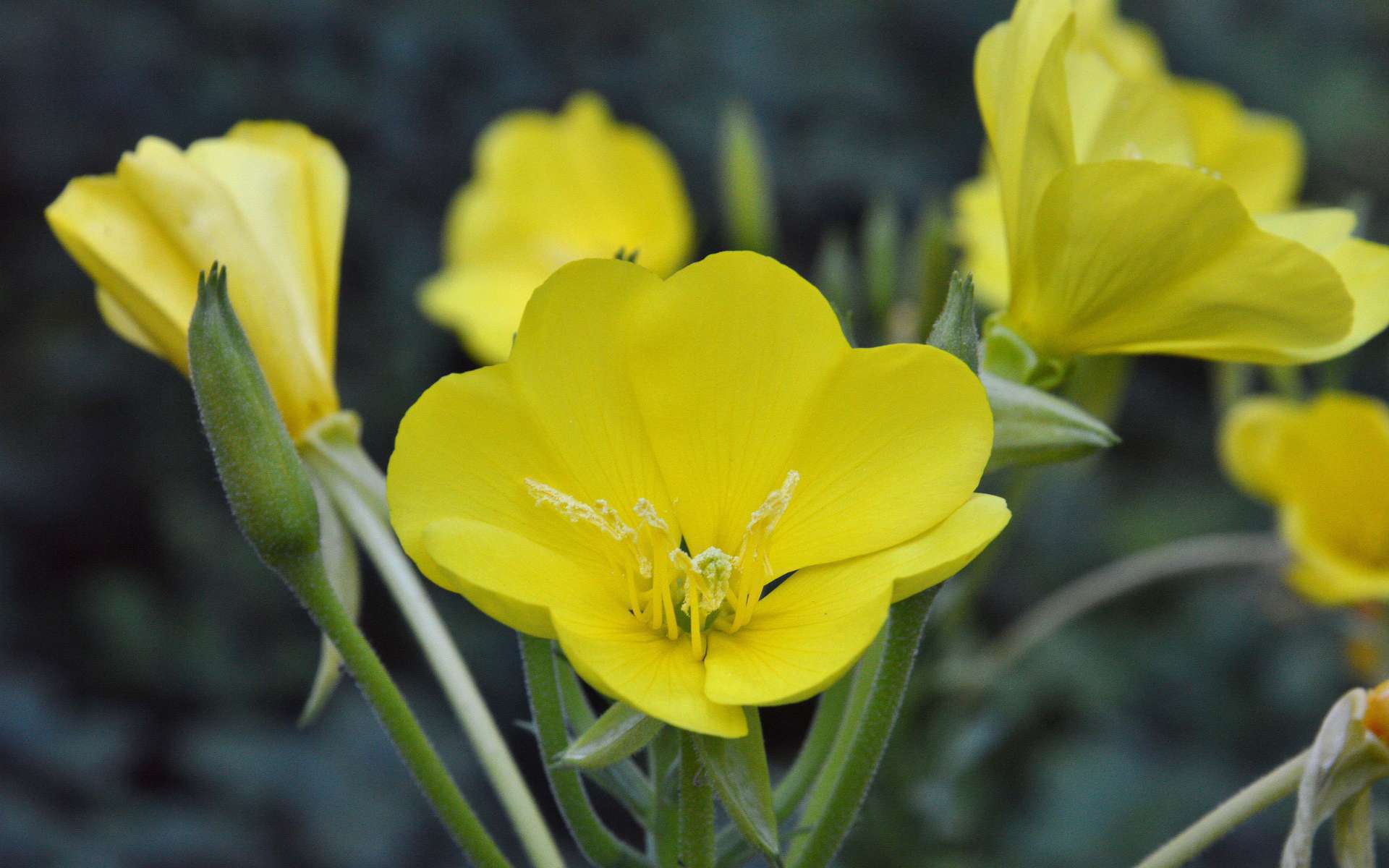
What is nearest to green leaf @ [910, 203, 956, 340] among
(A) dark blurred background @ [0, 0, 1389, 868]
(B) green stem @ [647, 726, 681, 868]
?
(B) green stem @ [647, 726, 681, 868]

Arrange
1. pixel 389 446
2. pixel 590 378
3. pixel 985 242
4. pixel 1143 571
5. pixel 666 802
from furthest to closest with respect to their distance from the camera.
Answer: pixel 389 446 < pixel 1143 571 < pixel 985 242 < pixel 666 802 < pixel 590 378

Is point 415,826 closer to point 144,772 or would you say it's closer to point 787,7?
point 144,772

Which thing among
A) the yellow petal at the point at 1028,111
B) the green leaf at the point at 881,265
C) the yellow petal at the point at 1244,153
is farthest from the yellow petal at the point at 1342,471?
the yellow petal at the point at 1028,111

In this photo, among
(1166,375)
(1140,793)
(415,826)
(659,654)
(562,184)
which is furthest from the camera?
(1166,375)

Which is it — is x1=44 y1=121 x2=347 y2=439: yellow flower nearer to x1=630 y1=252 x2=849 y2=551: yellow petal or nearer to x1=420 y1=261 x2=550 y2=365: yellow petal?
x1=630 y1=252 x2=849 y2=551: yellow petal

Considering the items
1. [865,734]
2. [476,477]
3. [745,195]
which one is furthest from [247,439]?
[745,195]

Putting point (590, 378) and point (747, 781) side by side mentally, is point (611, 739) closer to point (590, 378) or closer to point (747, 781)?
point (747, 781)

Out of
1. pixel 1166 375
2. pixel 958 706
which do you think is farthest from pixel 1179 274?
pixel 1166 375
